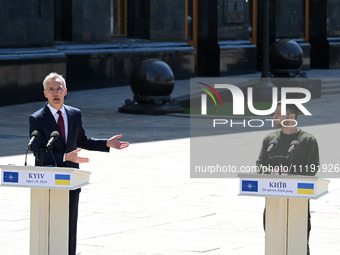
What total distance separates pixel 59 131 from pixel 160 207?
3820 mm

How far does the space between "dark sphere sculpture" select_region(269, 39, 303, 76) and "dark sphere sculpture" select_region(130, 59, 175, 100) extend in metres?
7.29

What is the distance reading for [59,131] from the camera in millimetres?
6996

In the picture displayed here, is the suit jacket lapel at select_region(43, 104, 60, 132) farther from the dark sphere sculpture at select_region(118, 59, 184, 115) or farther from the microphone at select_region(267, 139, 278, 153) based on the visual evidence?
the dark sphere sculpture at select_region(118, 59, 184, 115)

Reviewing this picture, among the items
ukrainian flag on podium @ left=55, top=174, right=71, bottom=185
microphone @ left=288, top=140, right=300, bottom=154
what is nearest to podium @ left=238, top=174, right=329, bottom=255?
microphone @ left=288, top=140, right=300, bottom=154

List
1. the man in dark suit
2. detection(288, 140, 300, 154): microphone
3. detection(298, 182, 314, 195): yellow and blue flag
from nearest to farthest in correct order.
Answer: detection(298, 182, 314, 195): yellow and blue flag, detection(288, 140, 300, 154): microphone, the man in dark suit

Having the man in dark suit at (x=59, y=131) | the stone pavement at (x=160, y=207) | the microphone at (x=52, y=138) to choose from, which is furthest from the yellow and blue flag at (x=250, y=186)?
the stone pavement at (x=160, y=207)

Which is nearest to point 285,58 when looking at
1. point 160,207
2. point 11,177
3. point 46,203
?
point 160,207

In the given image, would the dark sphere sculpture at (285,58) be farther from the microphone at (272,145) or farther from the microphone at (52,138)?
the microphone at (52,138)

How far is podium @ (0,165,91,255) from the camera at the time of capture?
6367mm

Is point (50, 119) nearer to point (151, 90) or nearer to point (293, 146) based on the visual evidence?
point (293, 146)

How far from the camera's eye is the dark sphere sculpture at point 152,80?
21.6 meters

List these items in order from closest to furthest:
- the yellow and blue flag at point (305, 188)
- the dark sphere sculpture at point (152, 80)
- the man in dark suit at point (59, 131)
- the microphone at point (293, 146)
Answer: the yellow and blue flag at point (305, 188), the microphone at point (293, 146), the man in dark suit at point (59, 131), the dark sphere sculpture at point (152, 80)

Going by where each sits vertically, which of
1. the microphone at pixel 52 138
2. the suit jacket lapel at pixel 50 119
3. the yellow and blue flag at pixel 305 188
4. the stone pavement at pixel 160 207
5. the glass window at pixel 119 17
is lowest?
the stone pavement at pixel 160 207

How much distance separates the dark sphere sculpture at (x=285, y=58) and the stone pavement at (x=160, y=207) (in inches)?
414
